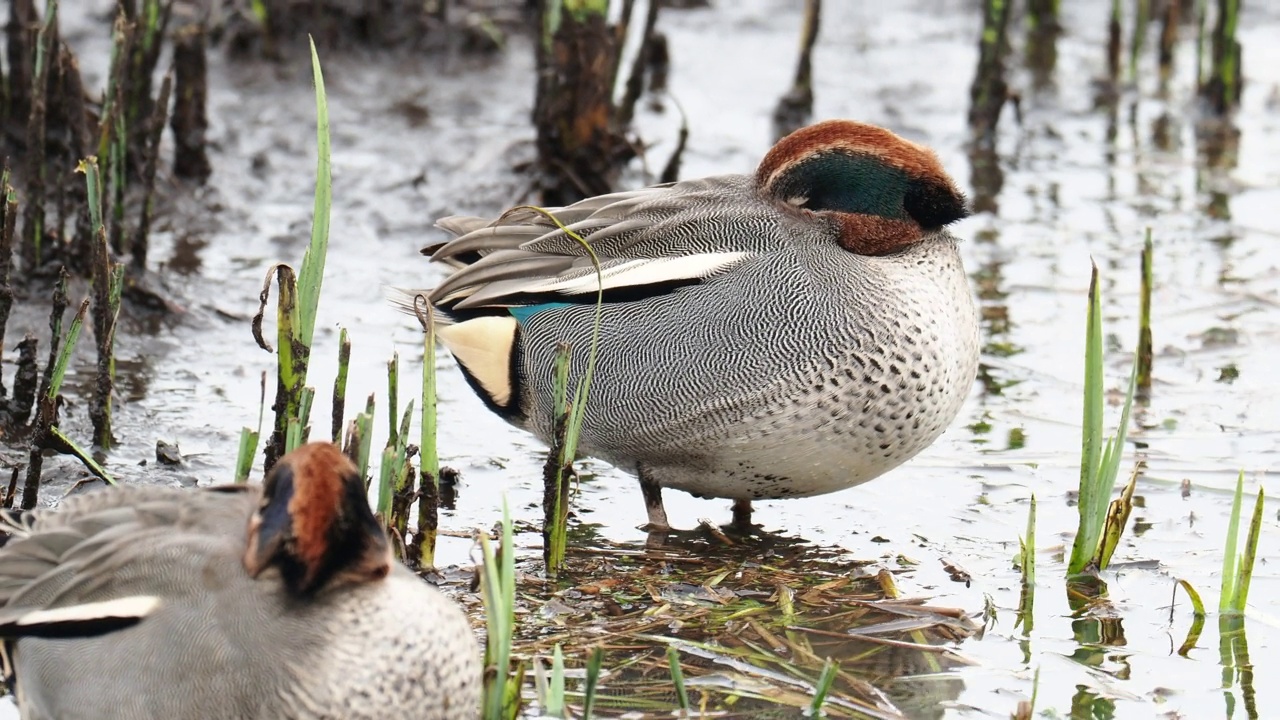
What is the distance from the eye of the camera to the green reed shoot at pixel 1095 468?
4.01m

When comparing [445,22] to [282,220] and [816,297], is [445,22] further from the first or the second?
[816,297]

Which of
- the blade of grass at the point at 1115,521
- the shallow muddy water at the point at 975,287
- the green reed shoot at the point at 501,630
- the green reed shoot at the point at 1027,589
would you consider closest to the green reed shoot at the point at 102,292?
the shallow muddy water at the point at 975,287

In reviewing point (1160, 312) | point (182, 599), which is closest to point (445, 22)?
point (1160, 312)

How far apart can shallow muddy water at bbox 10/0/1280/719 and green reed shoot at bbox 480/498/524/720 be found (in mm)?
1008

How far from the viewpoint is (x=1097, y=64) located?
991 cm

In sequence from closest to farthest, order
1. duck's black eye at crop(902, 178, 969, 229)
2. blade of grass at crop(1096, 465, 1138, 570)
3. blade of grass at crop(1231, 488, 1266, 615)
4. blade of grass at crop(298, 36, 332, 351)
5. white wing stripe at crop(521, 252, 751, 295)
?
blade of grass at crop(298, 36, 332, 351)
blade of grass at crop(1231, 488, 1266, 615)
blade of grass at crop(1096, 465, 1138, 570)
white wing stripe at crop(521, 252, 751, 295)
duck's black eye at crop(902, 178, 969, 229)

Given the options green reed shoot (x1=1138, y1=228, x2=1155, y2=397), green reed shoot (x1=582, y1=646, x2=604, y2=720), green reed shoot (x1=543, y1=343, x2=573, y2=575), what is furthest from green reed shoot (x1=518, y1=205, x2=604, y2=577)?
green reed shoot (x1=1138, y1=228, x2=1155, y2=397)

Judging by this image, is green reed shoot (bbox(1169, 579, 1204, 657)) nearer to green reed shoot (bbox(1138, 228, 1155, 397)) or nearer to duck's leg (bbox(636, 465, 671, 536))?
duck's leg (bbox(636, 465, 671, 536))

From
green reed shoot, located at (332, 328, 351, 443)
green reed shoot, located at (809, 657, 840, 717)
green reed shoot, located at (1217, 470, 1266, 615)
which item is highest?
green reed shoot, located at (332, 328, 351, 443)

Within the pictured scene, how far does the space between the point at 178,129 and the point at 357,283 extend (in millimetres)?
1224

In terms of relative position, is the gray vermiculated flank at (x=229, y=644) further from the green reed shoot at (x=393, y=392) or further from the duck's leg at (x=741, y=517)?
the duck's leg at (x=741, y=517)

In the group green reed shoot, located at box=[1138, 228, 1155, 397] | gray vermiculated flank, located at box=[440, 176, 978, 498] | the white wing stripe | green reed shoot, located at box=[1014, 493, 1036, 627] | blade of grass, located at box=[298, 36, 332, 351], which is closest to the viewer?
blade of grass, located at box=[298, 36, 332, 351]

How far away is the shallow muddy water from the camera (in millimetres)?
4398

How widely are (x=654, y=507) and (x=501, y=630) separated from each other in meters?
1.72
